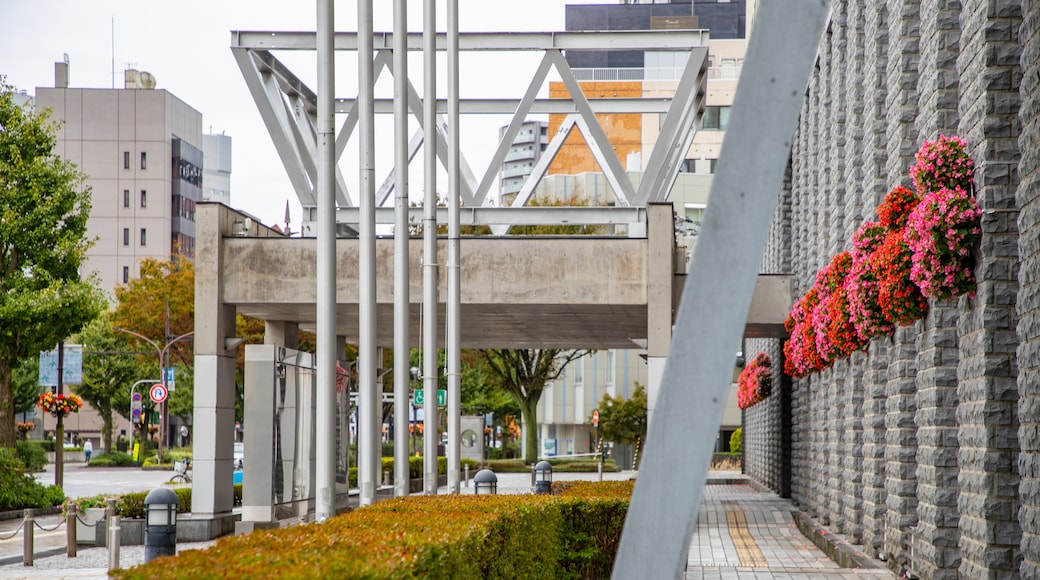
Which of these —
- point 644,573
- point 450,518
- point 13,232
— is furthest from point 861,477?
point 13,232

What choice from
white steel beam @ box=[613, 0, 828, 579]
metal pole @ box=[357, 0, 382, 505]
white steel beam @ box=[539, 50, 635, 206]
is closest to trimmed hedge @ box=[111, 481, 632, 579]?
white steel beam @ box=[613, 0, 828, 579]

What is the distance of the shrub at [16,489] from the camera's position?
94.8 ft

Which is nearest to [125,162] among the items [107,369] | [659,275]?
[107,369]

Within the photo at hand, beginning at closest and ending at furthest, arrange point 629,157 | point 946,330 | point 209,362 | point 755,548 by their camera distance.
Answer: point 946,330 < point 755,548 < point 209,362 < point 629,157

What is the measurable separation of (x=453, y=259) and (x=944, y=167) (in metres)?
11.4

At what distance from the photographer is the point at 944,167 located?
10.9m

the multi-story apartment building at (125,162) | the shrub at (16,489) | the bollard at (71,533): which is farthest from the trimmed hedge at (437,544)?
the multi-story apartment building at (125,162)

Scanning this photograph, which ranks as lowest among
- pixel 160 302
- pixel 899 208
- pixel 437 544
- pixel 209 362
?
pixel 437 544

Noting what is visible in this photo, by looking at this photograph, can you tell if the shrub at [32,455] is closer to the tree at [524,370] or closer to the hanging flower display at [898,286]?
the tree at [524,370]

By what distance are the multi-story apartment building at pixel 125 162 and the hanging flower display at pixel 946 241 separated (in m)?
103

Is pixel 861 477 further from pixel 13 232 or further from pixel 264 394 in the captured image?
pixel 13 232

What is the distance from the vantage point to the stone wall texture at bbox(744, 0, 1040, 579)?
31.6ft

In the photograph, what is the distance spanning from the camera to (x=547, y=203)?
5241 centimetres

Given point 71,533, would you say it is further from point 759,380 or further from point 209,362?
point 759,380
